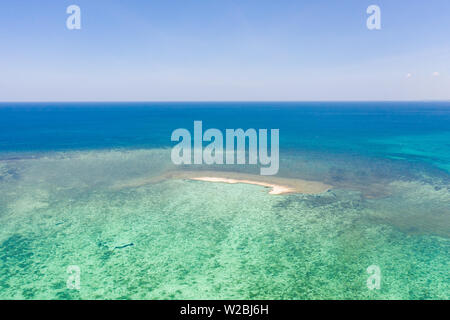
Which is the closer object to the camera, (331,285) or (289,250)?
(331,285)

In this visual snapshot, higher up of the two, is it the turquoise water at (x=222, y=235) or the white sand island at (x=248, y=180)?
the white sand island at (x=248, y=180)

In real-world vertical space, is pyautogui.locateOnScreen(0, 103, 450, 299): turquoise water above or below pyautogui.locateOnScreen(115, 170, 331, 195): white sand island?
below

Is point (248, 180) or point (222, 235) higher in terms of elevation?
point (248, 180)

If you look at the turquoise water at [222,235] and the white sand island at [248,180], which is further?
the white sand island at [248,180]

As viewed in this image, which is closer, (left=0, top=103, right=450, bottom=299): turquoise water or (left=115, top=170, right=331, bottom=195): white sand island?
(left=0, top=103, right=450, bottom=299): turquoise water

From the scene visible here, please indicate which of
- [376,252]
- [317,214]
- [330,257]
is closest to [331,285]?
[330,257]

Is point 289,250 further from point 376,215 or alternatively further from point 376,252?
point 376,215

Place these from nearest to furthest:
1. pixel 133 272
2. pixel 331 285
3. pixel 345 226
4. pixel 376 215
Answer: pixel 331 285 < pixel 133 272 < pixel 345 226 < pixel 376 215

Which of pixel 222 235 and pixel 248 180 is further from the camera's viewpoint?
pixel 248 180
